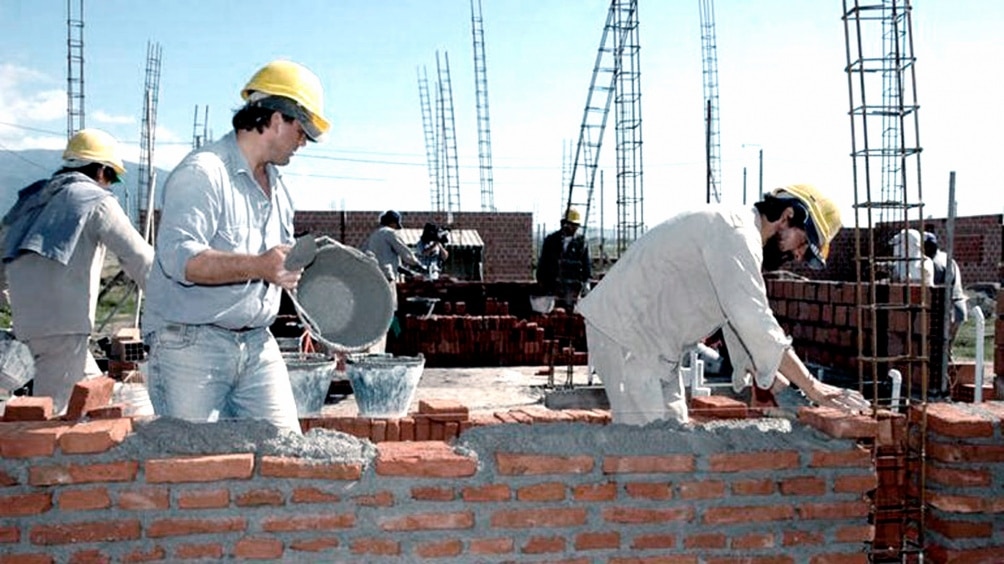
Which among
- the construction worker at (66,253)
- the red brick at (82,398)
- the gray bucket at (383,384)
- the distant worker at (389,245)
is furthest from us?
the distant worker at (389,245)

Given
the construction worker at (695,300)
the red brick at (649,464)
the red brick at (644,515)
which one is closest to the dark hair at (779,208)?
the construction worker at (695,300)

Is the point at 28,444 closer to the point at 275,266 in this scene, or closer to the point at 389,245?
the point at 275,266

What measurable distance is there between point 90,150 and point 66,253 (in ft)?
1.50

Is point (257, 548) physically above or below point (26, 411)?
below

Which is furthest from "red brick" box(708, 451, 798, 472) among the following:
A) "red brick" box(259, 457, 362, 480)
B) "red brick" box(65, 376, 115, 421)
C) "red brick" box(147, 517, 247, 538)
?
"red brick" box(65, 376, 115, 421)

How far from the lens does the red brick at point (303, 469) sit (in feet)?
8.29

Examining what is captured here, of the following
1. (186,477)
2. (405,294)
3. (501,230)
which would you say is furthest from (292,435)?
(501,230)

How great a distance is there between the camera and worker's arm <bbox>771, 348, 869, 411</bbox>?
118 inches

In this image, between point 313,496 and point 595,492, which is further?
point 595,492

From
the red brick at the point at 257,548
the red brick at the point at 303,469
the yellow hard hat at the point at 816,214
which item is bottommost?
the red brick at the point at 257,548

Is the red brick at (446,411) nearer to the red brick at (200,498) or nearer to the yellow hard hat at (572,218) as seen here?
the red brick at (200,498)

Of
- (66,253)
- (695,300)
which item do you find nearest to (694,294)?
(695,300)

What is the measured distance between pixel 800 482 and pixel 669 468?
46 cm

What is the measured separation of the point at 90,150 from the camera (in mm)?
3746
